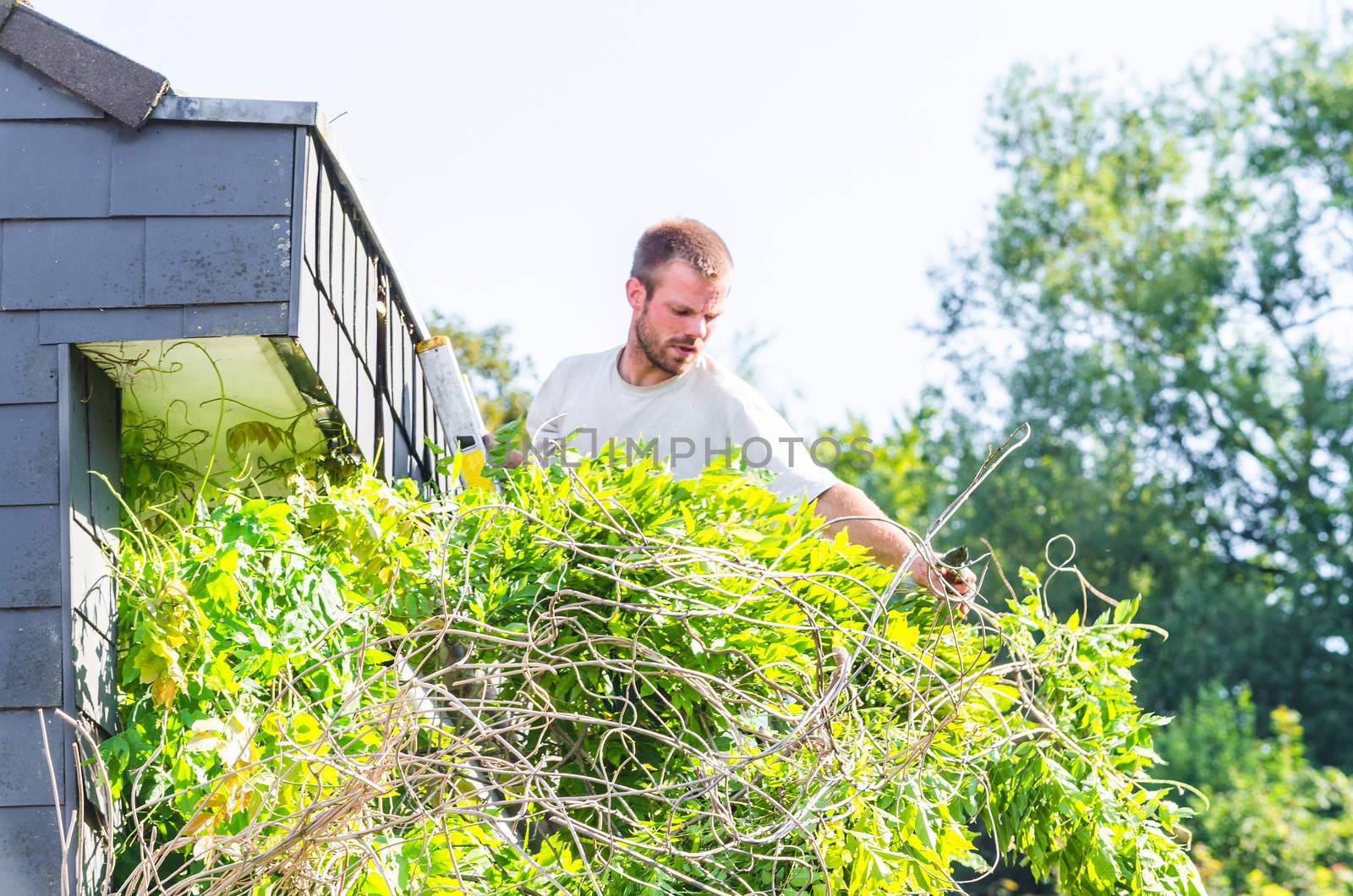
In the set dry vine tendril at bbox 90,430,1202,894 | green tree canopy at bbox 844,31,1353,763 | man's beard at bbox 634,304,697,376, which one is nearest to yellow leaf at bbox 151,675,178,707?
dry vine tendril at bbox 90,430,1202,894

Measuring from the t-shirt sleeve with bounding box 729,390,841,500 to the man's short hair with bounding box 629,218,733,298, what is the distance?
1.28ft

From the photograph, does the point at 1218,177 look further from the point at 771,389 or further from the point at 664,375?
the point at 664,375

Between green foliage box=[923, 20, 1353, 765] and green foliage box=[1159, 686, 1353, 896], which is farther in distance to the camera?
green foliage box=[923, 20, 1353, 765]

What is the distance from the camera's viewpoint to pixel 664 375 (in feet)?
12.5

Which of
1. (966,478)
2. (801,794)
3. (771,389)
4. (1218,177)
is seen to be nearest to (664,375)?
(801,794)

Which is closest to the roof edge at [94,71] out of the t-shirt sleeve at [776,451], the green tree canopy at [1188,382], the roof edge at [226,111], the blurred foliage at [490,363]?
the roof edge at [226,111]

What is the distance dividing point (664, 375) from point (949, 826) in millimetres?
1461

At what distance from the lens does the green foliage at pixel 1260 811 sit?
11.0 meters

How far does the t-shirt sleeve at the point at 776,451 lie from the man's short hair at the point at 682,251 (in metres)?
0.39

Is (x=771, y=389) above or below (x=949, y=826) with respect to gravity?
above

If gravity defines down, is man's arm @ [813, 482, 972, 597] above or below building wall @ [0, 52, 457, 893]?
below

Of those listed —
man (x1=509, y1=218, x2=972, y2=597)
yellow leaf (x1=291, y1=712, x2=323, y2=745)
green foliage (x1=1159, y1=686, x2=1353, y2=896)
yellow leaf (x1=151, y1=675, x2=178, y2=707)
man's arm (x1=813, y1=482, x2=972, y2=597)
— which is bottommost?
green foliage (x1=1159, y1=686, x2=1353, y2=896)

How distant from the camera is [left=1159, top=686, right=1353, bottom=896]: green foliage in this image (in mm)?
10984

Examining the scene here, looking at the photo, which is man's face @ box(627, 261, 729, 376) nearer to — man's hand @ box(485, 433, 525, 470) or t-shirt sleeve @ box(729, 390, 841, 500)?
t-shirt sleeve @ box(729, 390, 841, 500)
